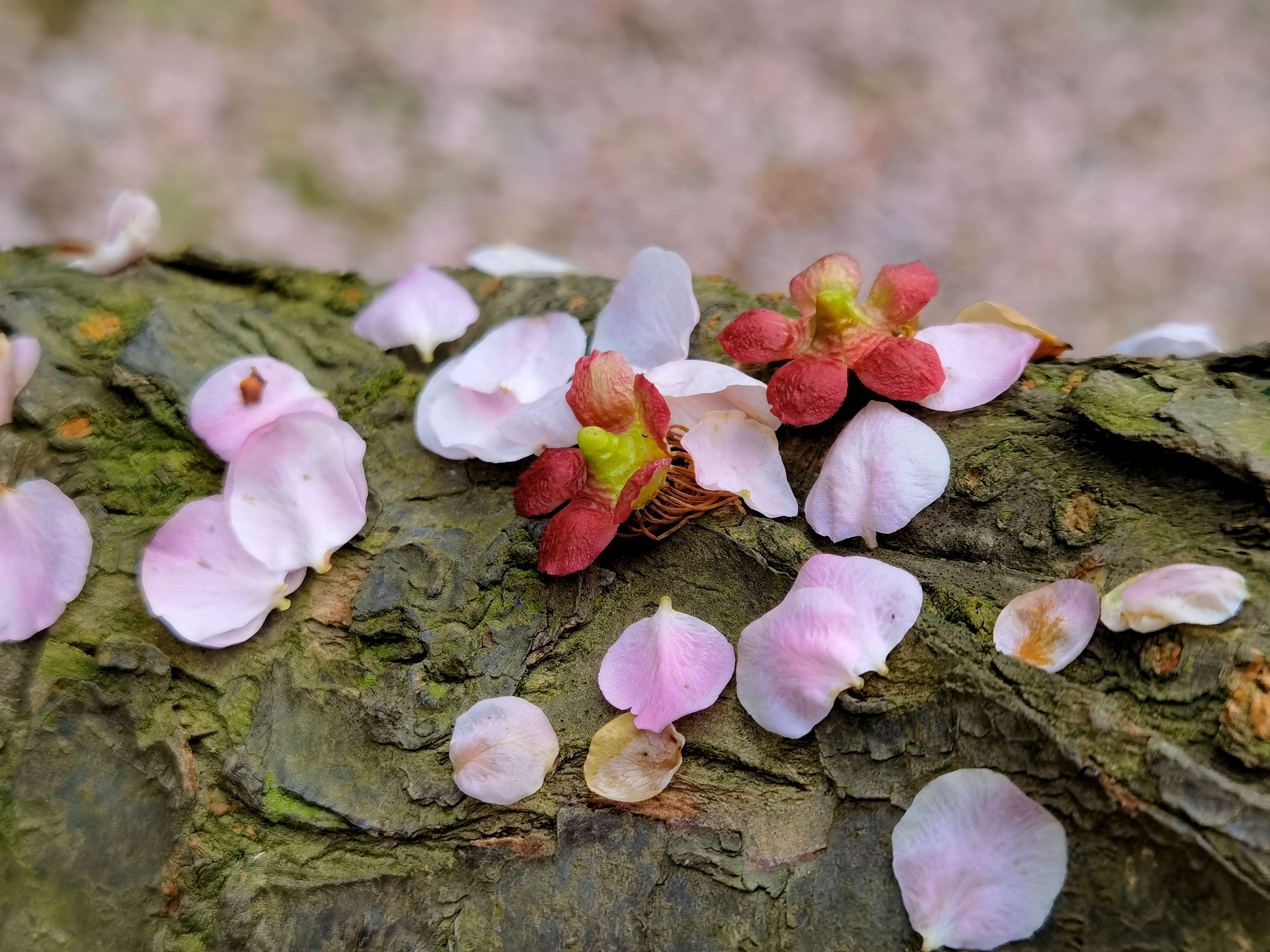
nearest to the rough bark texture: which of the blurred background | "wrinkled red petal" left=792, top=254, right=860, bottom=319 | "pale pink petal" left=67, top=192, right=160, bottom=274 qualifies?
"wrinkled red petal" left=792, top=254, right=860, bottom=319

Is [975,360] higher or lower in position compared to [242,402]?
higher

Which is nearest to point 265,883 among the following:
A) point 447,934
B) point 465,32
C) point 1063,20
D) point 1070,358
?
point 447,934

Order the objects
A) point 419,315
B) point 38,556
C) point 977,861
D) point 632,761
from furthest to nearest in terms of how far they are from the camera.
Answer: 1. point 419,315
2. point 38,556
3. point 632,761
4. point 977,861

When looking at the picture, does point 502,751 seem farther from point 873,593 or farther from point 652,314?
point 652,314

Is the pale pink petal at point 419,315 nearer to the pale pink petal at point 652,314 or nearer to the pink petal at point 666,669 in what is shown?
the pale pink petal at point 652,314

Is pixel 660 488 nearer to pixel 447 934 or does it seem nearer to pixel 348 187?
pixel 447 934

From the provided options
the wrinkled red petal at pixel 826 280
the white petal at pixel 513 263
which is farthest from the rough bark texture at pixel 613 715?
the white petal at pixel 513 263

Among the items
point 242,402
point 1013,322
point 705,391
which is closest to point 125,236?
point 242,402
